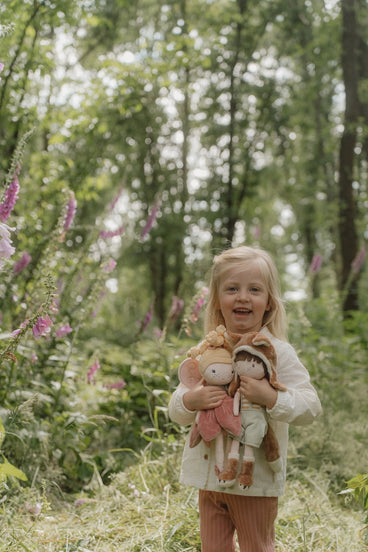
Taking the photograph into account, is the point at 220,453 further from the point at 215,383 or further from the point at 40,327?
the point at 40,327

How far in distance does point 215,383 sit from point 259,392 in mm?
163

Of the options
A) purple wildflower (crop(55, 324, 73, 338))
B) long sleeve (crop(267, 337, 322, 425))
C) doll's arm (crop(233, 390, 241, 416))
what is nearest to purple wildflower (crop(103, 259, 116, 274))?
purple wildflower (crop(55, 324, 73, 338))

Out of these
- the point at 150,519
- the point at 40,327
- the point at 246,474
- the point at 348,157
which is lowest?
the point at 150,519

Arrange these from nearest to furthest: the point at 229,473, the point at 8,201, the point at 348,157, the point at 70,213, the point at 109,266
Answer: the point at 229,473, the point at 8,201, the point at 70,213, the point at 109,266, the point at 348,157

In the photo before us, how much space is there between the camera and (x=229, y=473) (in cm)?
170

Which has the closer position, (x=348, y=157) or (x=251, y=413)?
(x=251, y=413)

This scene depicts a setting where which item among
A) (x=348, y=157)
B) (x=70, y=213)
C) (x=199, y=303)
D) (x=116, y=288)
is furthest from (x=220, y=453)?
(x=348, y=157)

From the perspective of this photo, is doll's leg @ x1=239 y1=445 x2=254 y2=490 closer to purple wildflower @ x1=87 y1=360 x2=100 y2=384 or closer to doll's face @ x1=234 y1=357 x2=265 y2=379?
doll's face @ x1=234 y1=357 x2=265 y2=379

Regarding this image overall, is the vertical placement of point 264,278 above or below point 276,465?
above

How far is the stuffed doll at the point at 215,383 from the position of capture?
1.74 metres

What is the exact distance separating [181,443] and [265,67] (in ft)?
33.1

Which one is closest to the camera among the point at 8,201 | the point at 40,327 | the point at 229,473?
the point at 229,473

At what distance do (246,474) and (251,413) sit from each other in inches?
7.4

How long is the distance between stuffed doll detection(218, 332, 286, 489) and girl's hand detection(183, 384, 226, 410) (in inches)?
1.7
